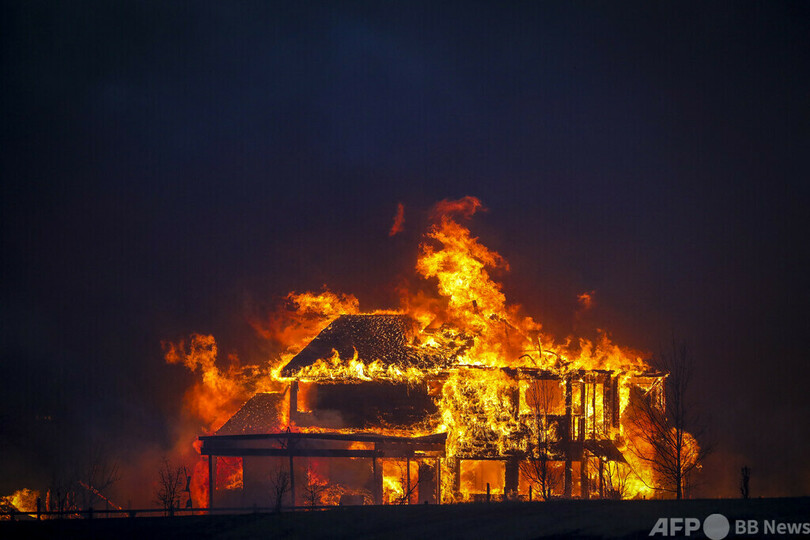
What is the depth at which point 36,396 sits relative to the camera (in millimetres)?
68438

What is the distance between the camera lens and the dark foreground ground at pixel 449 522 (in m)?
23.5

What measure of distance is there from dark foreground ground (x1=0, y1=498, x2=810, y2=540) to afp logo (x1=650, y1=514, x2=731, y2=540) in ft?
0.58

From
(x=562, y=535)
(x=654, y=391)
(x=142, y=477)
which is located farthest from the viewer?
(x=142, y=477)

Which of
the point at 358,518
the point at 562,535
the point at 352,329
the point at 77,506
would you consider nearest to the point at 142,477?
the point at 77,506

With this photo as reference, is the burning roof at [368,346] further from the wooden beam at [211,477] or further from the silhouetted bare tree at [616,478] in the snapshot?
the silhouetted bare tree at [616,478]

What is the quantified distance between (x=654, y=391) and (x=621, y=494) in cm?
621

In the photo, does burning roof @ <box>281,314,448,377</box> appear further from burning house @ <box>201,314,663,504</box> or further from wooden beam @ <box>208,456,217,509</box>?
wooden beam @ <box>208,456,217,509</box>

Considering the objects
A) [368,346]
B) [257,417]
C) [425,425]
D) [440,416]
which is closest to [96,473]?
[257,417]

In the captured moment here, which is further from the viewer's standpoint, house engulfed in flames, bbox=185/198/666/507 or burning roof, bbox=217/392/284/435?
burning roof, bbox=217/392/284/435

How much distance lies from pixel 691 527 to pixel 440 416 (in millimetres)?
22371

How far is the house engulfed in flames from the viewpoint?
140 feet

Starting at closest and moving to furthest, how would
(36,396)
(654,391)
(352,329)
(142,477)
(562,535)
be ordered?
(562,535) → (654,391) → (352,329) → (142,477) → (36,396)

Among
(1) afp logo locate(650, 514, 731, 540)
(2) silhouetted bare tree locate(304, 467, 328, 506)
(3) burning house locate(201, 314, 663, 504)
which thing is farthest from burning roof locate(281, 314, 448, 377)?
(1) afp logo locate(650, 514, 731, 540)

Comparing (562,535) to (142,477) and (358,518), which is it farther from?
(142,477)
